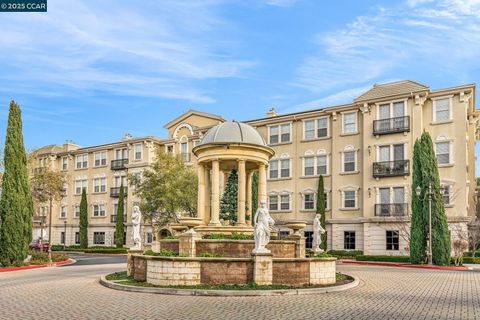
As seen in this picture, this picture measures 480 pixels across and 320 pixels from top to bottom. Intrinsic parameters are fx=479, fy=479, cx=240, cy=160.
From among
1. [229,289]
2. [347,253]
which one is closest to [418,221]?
[347,253]

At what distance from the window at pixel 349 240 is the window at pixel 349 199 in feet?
7.67

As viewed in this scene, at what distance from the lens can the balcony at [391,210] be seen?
38044 millimetres

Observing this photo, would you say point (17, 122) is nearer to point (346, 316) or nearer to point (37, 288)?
point (37, 288)

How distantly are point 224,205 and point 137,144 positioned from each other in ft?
115

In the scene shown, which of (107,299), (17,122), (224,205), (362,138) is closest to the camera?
(107,299)

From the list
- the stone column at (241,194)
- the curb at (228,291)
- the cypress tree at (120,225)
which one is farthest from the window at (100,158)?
the curb at (228,291)

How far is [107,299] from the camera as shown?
14.0 m

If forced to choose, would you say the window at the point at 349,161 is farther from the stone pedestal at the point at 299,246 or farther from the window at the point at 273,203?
the stone pedestal at the point at 299,246

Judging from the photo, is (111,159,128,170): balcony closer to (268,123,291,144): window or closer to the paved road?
(268,123,291,144): window

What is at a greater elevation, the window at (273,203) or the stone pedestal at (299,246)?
the window at (273,203)

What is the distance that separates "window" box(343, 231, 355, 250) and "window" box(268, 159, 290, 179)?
26.4 ft

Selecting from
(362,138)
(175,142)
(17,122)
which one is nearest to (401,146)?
(362,138)

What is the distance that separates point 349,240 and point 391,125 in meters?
10.4

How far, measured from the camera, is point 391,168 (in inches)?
1540
